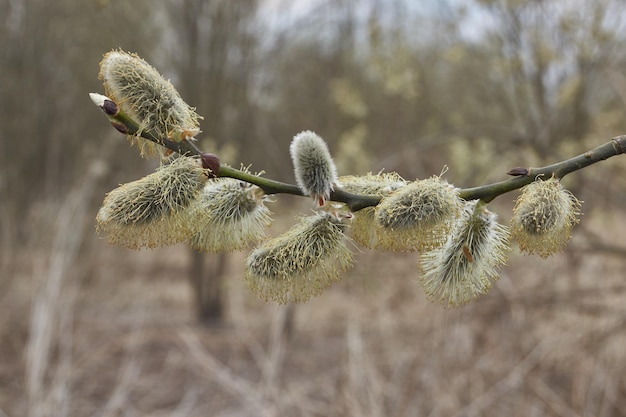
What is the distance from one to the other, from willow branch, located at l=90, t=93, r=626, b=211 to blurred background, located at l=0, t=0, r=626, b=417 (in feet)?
7.29

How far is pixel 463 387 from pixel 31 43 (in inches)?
200

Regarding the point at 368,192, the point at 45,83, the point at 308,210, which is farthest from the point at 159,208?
the point at 45,83

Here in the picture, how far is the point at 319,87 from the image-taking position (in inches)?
278

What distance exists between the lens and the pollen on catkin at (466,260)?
1.06 metres

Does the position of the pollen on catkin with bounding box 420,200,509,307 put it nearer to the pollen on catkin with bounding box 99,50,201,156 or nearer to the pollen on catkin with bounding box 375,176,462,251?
the pollen on catkin with bounding box 375,176,462,251

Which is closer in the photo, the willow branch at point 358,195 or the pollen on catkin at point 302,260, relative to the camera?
the willow branch at point 358,195

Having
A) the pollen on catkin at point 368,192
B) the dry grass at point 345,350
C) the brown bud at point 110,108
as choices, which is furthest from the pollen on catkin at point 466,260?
the dry grass at point 345,350

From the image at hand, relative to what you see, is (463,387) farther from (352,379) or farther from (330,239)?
(330,239)

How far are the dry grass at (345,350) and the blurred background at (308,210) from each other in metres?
0.02

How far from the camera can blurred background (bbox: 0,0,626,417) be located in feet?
11.2

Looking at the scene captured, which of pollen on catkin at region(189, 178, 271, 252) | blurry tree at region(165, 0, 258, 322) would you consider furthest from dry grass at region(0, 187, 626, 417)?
pollen on catkin at region(189, 178, 271, 252)

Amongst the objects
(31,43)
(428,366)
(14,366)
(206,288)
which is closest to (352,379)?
(428,366)

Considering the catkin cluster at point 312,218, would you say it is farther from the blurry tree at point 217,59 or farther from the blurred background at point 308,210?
the blurry tree at point 217,59

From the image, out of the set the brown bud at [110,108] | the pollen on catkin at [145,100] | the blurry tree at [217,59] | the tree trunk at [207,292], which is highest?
the blurry tree at [217,59]
